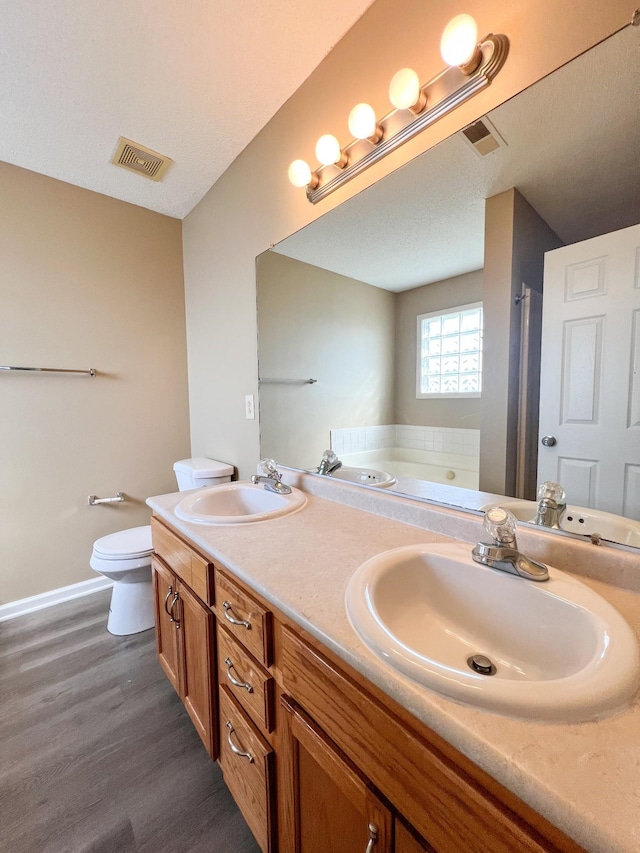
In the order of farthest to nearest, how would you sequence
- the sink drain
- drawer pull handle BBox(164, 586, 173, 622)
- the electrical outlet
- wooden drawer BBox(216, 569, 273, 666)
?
the electrical outlet < drawer pull handle BBox(164, 586, 173, 622) < wooden drawer BBox(216, 569, 273, 666) < the sink drain

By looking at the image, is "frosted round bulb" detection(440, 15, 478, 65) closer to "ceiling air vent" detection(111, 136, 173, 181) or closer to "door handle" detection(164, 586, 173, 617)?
"ceiling air vent" detection(111, 136, 173, 181)

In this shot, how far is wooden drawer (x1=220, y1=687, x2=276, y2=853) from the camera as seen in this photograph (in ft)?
2.53

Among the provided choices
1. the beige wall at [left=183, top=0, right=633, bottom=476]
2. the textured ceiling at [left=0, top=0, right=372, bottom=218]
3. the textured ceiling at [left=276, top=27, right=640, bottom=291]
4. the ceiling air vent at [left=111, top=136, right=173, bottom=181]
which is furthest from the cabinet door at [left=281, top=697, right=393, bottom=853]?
the ceiling air vent at [left=111, top=136, right=173, bottom=181]

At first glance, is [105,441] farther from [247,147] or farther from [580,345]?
[580,345]

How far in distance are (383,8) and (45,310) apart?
2.07m

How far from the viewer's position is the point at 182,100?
1.44 meters

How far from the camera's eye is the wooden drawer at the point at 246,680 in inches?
29.7

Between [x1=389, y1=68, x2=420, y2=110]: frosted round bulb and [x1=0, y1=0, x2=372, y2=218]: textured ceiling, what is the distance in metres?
0.38

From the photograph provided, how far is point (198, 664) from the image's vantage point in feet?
3.53

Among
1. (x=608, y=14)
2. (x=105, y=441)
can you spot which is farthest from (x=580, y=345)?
(x=105, y=441)

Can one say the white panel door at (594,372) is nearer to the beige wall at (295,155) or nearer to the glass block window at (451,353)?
the glass block window at (451,353)

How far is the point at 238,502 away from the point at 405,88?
1507mm

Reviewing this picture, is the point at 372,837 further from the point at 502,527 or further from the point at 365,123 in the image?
the point at 365,123

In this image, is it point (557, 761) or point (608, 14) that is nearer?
point (557, 761)
